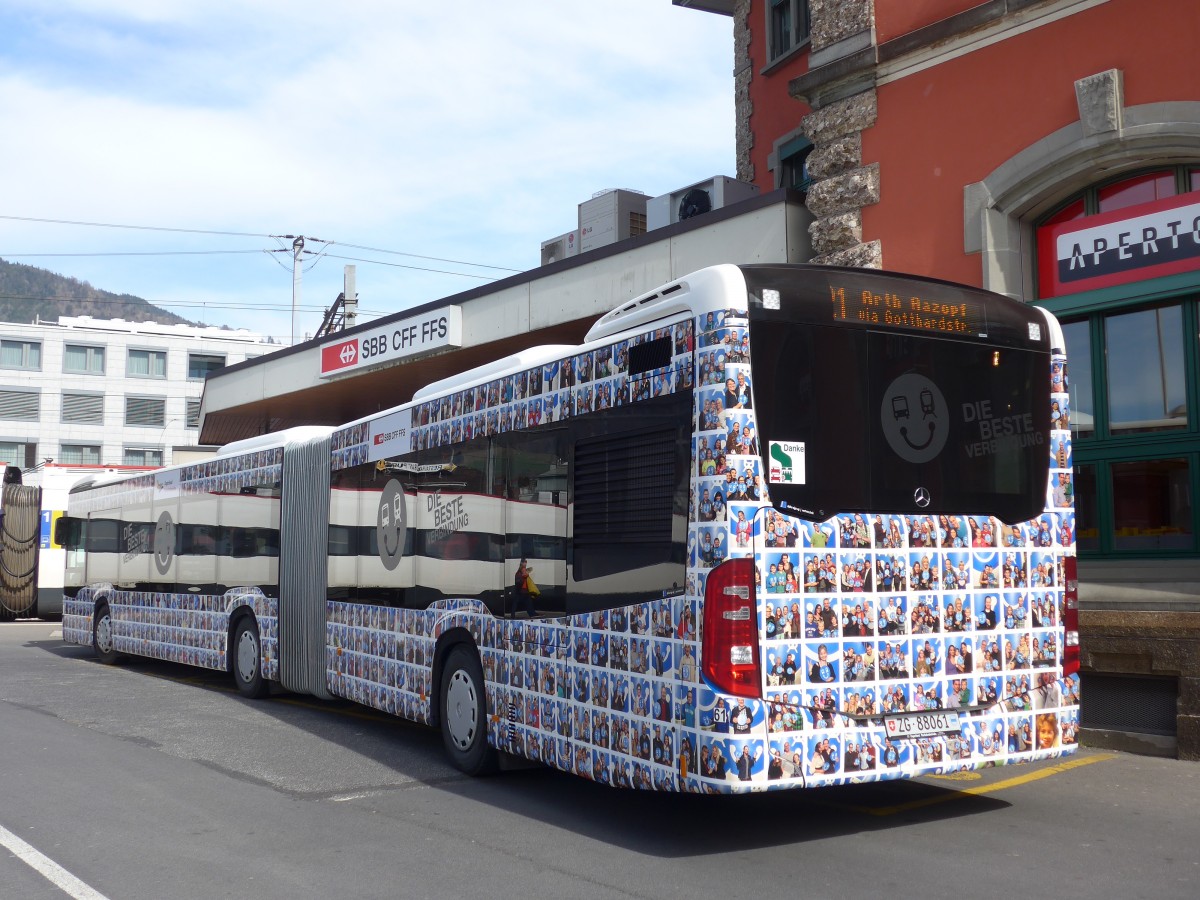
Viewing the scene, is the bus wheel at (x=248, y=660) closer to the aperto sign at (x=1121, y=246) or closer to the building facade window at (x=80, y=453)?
the aperto sign at (x=1121, y=246)

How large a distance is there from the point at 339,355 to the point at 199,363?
67.8 m

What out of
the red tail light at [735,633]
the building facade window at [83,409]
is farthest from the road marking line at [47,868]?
the building facade window at [83,409]

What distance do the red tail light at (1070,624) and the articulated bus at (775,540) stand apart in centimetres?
2

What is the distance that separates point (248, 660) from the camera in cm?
1372

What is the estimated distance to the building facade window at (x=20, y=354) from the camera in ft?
260

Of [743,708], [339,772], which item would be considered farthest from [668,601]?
[339,772]

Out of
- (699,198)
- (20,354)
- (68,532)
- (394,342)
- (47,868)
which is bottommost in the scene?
(47,868)

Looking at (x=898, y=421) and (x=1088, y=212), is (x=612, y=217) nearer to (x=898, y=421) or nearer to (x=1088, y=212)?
(x=1088, y=212)

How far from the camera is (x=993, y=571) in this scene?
690 centimetres

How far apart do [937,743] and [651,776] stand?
1530 millimetres

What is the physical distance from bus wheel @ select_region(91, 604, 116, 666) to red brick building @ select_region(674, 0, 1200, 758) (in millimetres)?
11845

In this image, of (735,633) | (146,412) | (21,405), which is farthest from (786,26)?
(21,405)

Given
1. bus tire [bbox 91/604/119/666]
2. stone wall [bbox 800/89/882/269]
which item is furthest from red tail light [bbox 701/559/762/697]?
bus tire [bbox 91/604/119/666]

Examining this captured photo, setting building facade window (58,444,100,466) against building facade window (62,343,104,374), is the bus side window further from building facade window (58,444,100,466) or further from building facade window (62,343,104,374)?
building facade window (62,343,104,374)
